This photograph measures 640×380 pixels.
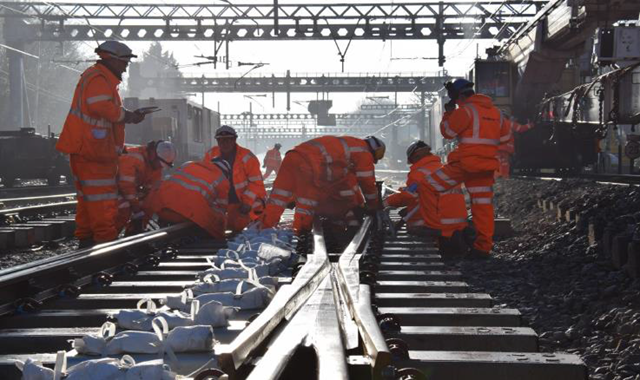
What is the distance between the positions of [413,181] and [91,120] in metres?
3.32

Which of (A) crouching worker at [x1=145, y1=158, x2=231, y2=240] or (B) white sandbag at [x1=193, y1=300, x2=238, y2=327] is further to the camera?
(A) crouching worker at [x1=145, y1=158, x2=231, y2=240]

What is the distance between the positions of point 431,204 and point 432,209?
49 mm

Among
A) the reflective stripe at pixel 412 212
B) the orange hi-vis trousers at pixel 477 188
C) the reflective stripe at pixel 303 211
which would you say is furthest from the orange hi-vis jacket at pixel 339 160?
the orange hi-vis trousers at pixel 477 188

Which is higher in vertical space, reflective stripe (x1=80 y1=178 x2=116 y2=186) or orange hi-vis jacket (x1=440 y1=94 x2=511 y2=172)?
orange hi-vis jacket (x1=440 y1=94 x2=511 y2=172)

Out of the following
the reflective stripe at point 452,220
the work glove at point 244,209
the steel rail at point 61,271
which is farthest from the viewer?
the work glove at point 244,209

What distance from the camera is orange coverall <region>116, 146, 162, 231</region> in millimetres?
9531

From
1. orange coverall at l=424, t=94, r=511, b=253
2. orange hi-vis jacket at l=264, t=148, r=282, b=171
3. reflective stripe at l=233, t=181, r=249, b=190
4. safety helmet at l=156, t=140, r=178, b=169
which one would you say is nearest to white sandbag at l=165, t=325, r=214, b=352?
orange coverall at l=424, t=94, r=511, b=253

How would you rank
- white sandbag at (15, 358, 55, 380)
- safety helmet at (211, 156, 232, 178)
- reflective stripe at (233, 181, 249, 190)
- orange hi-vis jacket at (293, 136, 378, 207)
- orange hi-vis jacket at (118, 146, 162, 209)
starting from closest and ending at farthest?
1. white sandbag at (15, 358, 55, 380)
2. orange hi-vis jacket at (293, 136, 378, 207)
3. safety helmet at (211, 156, 232, 178)
4. orange hi-vis jacket at (118, 146, 162, 209)
5. reflective stripe at (233, 181, 249, 190)

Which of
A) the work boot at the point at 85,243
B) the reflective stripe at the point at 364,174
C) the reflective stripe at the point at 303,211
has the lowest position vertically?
the work boot at the point at 85,243

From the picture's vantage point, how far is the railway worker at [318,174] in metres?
8.61

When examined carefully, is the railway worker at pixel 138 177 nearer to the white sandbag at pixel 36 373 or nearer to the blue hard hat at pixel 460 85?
the blue hard hat at pixel 460 85

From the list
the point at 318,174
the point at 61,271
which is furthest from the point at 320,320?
the point at 318,174

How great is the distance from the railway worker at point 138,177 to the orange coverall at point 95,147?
3.77 ft

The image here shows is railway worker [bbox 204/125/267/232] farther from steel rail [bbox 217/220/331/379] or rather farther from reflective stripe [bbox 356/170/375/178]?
steel rail [bbox 217/220/331/379]
